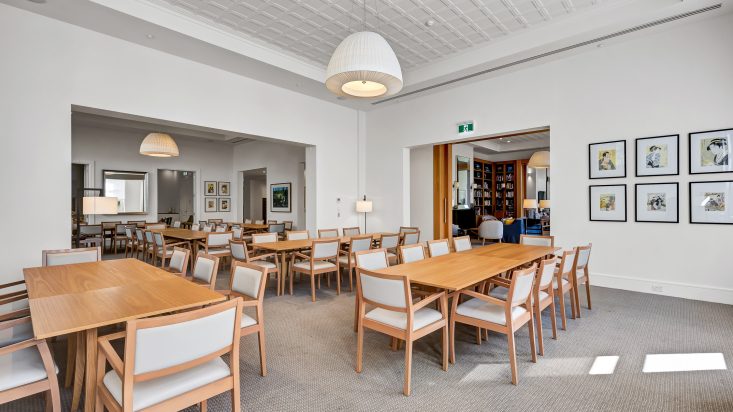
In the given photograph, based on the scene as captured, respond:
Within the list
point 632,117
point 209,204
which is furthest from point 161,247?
point 632,117

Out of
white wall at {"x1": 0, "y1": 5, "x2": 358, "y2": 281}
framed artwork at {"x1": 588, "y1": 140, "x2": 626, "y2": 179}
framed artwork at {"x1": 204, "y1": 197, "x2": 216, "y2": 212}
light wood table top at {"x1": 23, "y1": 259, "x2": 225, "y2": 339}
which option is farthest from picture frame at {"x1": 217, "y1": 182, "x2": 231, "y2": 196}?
framed artwork at {"x1": 588, "y1": 140, "x2": 626, "y2": 179}

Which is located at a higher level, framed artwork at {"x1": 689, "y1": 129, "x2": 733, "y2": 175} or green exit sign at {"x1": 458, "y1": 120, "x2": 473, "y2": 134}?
green exit sign at {"x1": 458, "y1": 120, "x2": 473, "y2": 134}

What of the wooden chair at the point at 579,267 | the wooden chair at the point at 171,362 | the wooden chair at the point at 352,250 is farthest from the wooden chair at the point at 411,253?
the wooden chair at the point at 171,362

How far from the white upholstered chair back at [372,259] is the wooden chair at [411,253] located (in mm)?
284

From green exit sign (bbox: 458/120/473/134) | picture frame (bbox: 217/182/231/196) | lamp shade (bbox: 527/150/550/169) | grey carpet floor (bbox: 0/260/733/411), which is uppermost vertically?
green exit sign (bbox: 458/120/473/134)

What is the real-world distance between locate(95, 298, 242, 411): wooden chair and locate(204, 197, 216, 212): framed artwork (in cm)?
1016

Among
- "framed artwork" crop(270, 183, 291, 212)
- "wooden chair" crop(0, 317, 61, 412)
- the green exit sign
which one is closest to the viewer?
"wooden chair" crop(0, 317, 61, 412)

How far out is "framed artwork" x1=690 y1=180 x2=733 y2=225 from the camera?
4.38 metres

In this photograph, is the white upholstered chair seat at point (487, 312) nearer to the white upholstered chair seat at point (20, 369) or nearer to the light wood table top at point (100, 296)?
the light wood table top at point (100, 296)

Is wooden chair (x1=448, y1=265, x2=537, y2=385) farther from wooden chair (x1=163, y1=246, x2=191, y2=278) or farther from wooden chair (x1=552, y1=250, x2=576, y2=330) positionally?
wooden chair (x1=163, y1=246, x2=191, y2=278)

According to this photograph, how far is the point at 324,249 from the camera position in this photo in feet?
15.9

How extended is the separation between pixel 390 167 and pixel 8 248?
630cm

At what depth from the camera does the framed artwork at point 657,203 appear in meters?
4.73

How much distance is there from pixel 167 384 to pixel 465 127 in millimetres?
6223
